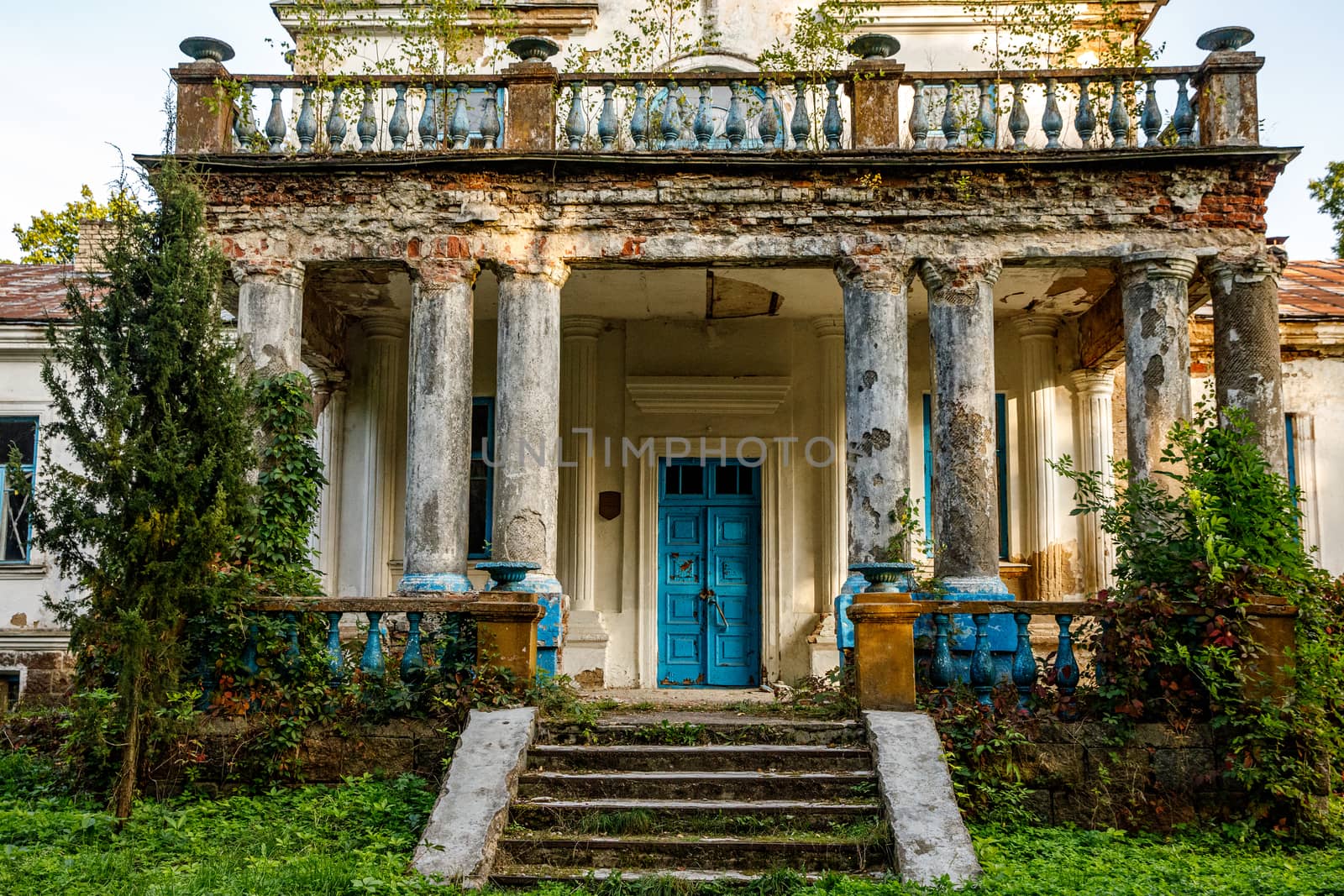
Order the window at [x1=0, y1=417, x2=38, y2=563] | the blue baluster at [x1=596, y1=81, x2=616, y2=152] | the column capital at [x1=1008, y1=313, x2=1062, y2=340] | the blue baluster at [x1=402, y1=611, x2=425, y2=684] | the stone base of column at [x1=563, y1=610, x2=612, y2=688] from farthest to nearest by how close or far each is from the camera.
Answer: the window at [x1=0, y1=417, x2=38, y2=563] < the column capital at [x1=1008, y1=313, x2=1062, y2=340] < the stone base of column at [x1=563, y1=610, x2=612, y2=688] < the blue baluster at [x1=596, y1=81, x2=616, y2=152] < the blue baluster at [x1=402, y1=611, x2=425, y2=684]

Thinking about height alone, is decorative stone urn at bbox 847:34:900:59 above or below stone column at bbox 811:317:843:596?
above

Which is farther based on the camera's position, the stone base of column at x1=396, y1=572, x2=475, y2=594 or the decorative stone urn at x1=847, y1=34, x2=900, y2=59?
the decorative stone urn at x1=847, y1=34, x2=900, y2=59

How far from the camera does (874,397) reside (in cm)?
906

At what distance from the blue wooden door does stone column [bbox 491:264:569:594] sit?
3.07 meters

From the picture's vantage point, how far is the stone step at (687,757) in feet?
22.5

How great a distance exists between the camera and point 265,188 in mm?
9352

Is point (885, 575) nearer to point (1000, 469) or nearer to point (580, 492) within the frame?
point (580, 492)

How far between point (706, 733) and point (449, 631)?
5.74ft

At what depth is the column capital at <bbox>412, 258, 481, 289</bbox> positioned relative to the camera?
365 inches

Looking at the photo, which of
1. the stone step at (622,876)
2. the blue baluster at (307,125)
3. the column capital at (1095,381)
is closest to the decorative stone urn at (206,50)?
the blue baluster at (307,125)

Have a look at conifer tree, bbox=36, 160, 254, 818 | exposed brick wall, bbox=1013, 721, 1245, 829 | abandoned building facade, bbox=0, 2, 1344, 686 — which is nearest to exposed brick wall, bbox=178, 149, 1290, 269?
abandoned building facade, bbox=0, 2, 1344, 686

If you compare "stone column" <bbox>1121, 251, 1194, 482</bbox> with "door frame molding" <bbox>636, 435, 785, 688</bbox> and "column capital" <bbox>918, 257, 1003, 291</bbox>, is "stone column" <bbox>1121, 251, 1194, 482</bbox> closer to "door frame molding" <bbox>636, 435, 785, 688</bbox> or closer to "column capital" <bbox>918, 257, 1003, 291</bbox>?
"column capital" <bbox>918, 257, 1003, 291</bbox>

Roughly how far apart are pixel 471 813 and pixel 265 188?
563 cm

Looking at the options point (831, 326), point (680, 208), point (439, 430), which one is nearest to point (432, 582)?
point (439, 430)
